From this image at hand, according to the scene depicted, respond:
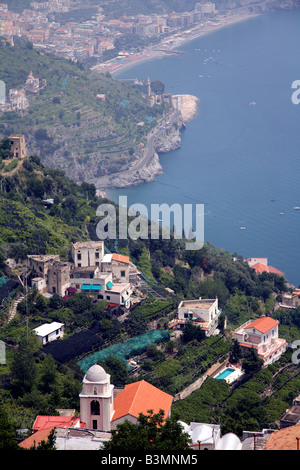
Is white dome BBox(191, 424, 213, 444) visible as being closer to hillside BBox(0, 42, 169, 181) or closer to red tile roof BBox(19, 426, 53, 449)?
red tile roof BBox(19, 426, 53, 449)

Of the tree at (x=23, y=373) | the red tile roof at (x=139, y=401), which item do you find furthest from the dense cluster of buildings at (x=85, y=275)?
the red tile roof at (x=139, y=401)

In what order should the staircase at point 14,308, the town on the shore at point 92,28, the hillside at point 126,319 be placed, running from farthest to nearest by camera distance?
the town on the shore at point 92,28 < the staircase at point 14,308 < the hillside at point 126,319

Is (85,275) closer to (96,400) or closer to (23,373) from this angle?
(23,373)

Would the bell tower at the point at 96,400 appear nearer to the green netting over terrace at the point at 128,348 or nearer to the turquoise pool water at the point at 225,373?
the green netting over terrace at the point at 128,348

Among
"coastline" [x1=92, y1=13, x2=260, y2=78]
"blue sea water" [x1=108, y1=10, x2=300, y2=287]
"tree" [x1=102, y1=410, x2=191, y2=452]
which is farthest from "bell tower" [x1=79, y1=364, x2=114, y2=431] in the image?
"coastline" [x1=92, y1=13, x2=260, y2=78]

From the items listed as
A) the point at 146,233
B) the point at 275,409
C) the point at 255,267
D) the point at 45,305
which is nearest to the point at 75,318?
the point at 45,305
